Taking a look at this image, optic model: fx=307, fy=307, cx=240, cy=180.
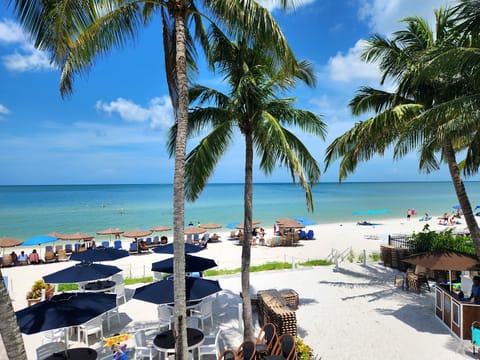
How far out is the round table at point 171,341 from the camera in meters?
5.79

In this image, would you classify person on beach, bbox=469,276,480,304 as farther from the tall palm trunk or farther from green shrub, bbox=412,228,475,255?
the tall palm trunk

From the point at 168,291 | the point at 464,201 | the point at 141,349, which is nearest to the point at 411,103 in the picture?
the point at 464,201

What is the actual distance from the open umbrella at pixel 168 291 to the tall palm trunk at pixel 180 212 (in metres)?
1.71

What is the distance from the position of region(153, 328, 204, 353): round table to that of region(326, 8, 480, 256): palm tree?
250 inches

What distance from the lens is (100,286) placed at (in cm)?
998

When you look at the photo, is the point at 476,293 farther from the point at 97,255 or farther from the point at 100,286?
the point at 97,255

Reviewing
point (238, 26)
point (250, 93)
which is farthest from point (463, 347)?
point (238, 26)

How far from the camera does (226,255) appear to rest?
1881cm

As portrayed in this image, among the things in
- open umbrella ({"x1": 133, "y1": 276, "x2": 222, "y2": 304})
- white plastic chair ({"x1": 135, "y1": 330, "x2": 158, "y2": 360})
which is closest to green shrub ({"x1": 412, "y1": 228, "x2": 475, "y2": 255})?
open umbrella ({"x1": 133, "y1": 276, "x2": 222, "y2": 304})

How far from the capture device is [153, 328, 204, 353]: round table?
5.79 meters

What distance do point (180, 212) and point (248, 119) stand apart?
3.15 metres

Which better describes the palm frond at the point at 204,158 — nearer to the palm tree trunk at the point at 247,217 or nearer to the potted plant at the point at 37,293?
the palm tree trunk at the point at 247,217

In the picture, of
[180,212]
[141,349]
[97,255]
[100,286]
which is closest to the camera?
[180,212]

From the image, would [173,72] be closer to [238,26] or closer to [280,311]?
[238,26]
